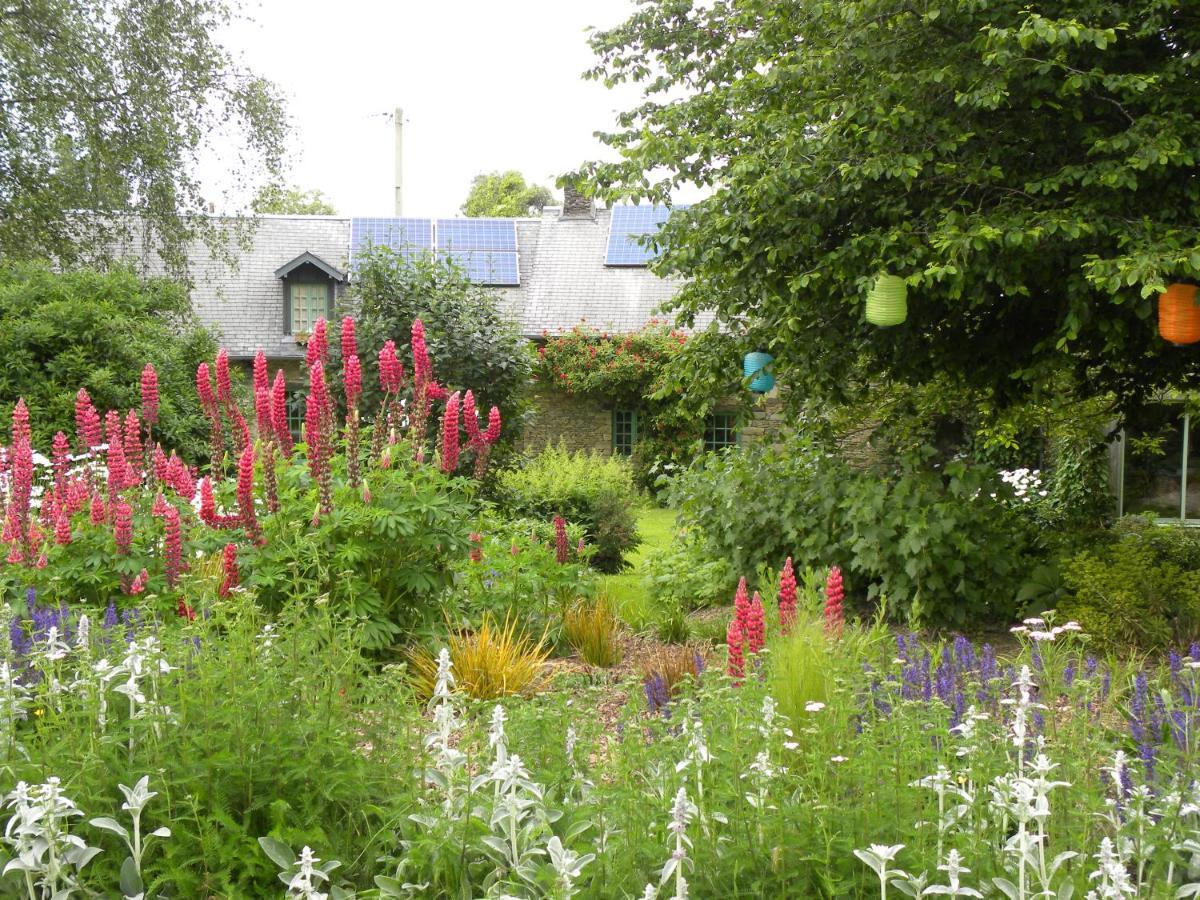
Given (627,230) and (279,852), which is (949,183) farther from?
(627,230)

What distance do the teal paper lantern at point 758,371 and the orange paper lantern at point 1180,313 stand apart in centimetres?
234

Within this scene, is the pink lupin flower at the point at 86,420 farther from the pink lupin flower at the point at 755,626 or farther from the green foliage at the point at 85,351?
the green foliage at the point at 85,351

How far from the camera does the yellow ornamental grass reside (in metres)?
4.87

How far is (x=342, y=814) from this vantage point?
2715 millimetres

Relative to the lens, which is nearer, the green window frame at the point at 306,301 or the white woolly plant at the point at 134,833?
the white woolly plant at the point at 134,833

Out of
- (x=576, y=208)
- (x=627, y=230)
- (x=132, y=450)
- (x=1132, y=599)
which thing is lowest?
(x=1132, y=599)

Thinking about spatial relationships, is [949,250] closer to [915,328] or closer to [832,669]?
[915,328]

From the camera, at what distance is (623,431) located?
2014 centimetres

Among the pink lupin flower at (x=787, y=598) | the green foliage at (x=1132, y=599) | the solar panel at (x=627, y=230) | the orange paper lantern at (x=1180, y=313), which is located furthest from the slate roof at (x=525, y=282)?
the pink lupin flower at (x=787, y=598)

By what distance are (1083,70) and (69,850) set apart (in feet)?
19.7

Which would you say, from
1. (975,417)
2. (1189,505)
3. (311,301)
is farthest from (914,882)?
(311,301)

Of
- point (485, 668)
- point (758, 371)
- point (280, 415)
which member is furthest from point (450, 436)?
point (758, 371)

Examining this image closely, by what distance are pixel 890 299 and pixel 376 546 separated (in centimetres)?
297

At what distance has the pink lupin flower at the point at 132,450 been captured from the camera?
5.02 metres
